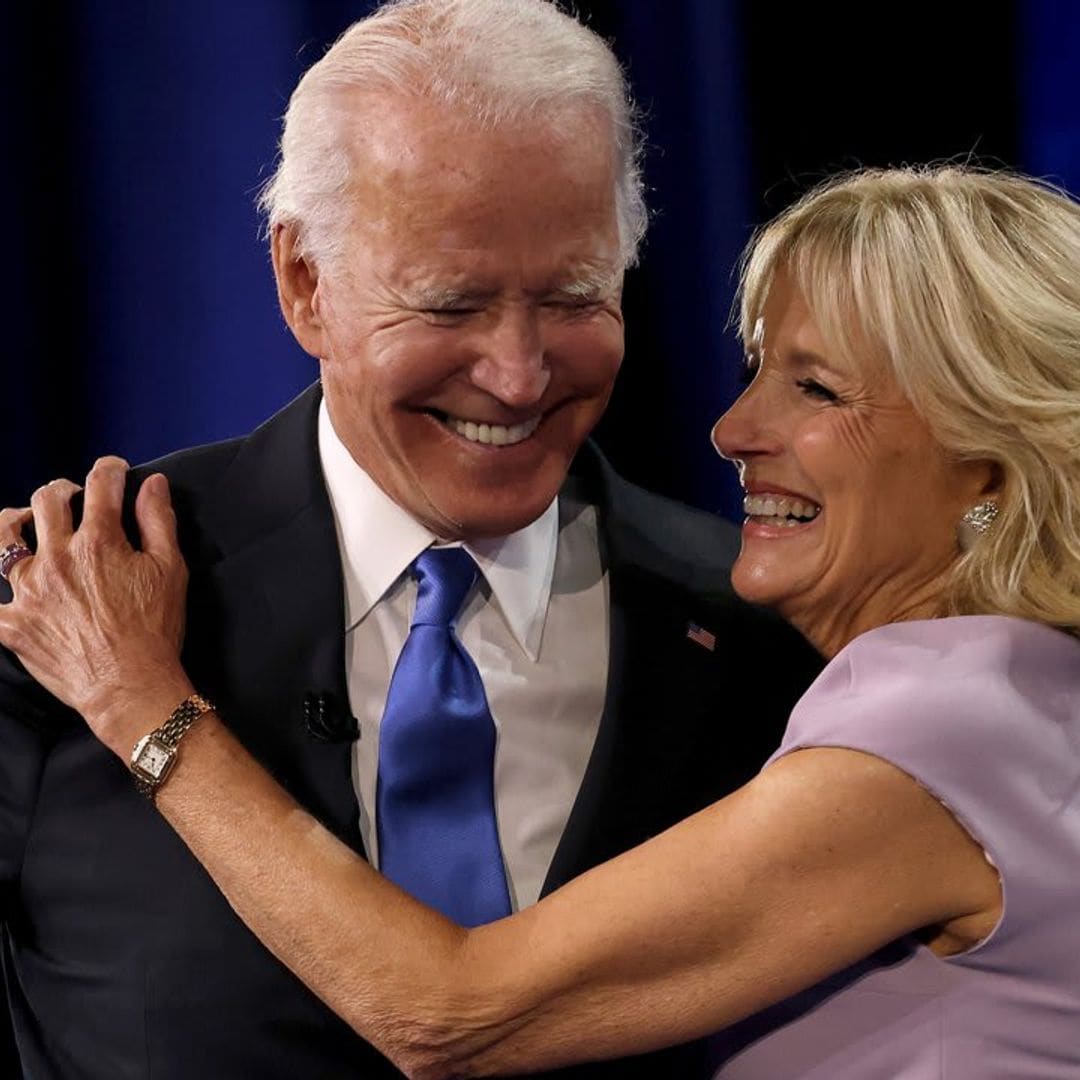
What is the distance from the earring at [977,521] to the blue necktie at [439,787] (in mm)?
408

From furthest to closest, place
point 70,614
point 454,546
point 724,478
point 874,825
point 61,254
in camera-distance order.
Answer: point 724,478
point 61,254
point 454,546
point 70,614
point 874,825

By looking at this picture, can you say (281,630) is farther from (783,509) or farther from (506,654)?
(783,509)

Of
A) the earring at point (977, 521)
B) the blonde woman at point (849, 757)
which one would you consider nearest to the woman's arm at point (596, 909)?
the blonde woman at point (849, 757)

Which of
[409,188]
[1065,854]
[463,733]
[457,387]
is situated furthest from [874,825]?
[409,188]

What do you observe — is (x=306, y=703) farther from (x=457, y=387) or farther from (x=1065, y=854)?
(x=1065, y=854)

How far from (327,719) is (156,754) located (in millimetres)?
145

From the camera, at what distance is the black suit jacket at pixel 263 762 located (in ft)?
4.60

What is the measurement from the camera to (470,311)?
143cm

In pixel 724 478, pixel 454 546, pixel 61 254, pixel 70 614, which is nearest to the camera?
pixel 70 614

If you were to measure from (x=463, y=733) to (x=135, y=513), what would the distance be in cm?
32

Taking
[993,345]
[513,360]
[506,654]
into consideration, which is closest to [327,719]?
[506,654]

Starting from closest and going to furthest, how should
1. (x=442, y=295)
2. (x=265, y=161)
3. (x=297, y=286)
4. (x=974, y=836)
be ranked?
1. (x=974, y=836)
2. (x=442, y=295)
3. (x=297, y=286)
4. (x=265, y=161)

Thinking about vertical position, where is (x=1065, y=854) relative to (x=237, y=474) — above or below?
below

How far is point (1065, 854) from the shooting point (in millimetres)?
1335
